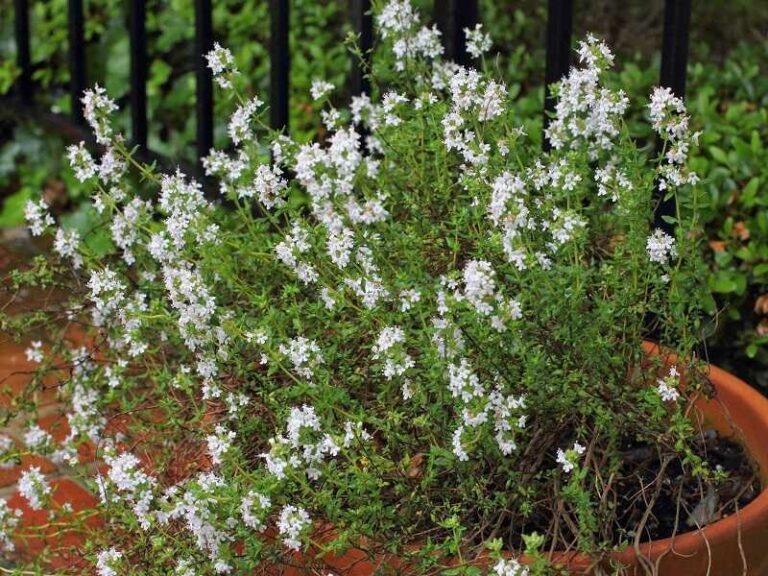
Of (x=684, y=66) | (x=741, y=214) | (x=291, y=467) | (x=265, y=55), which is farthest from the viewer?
(x=265, y=55)

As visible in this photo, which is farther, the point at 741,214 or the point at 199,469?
the point at 741,214

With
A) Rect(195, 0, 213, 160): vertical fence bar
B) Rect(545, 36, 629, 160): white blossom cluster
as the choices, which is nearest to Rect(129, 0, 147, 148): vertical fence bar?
Rect(195, 0, 213, 160): vertical fence bar

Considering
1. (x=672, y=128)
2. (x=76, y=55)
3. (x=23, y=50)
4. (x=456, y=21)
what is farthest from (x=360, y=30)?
(x=23, y=50)

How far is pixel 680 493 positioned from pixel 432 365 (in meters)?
0.46

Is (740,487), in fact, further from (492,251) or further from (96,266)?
(96,266)

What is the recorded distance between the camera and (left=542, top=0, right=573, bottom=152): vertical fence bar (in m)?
2.79

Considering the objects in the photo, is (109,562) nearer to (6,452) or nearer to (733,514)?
(6,452)

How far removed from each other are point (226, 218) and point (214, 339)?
355 mm

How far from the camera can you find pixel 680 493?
217 cm

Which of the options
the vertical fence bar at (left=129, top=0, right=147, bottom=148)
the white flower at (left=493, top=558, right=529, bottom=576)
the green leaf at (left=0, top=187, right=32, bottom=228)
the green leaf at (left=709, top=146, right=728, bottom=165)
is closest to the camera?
the white flower at (left=493, top=558, right=529, bottom=576)

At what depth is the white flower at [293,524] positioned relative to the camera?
1.93 metres

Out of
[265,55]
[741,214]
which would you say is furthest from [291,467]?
[265,55]

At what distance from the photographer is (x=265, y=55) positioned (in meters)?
4.62

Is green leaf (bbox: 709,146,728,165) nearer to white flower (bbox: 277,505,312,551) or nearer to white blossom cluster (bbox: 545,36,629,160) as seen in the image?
white blossom cluster (bbox: 545,36,629,160)
